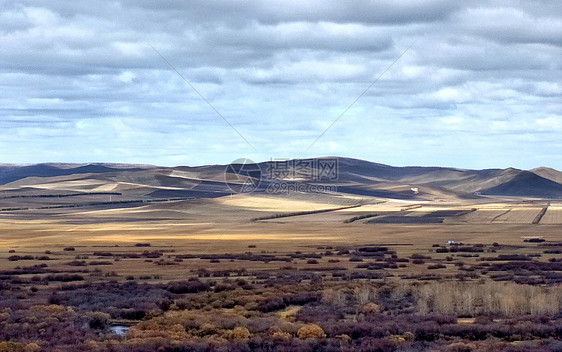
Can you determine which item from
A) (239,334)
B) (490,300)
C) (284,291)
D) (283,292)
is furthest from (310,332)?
(284,291)

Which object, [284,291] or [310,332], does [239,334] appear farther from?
[284,291]

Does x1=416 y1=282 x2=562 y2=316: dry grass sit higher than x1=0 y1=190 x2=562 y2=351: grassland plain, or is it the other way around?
x1=416 y1=282 x2=562 y2=316: dry grass

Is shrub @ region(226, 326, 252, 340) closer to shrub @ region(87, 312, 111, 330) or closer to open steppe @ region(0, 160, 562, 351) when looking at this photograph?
open steppe @ region(0, 160, 562, 351)

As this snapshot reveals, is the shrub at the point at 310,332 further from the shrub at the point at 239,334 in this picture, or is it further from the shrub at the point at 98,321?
the shrub at the point at 98,321

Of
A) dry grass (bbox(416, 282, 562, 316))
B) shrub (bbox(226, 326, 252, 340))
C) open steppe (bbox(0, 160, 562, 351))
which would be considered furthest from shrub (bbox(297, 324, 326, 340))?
dry grass (bbox(416, 282, 562, 316))

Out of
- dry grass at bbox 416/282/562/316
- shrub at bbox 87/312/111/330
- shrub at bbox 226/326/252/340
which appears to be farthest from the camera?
dry grass at bbox 416/282/562/316

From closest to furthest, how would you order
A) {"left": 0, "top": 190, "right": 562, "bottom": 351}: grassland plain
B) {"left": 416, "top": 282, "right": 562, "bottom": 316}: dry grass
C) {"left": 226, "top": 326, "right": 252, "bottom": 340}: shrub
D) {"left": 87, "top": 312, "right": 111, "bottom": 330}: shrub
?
{"left": 226, "top": 326, "right": 252, "bottom": 340}: shrub < {"left": 0, "top": 190, "right": 562, "bottom": 351}: grassland plain < {"left": 87, "top": 312, "right": 111, "bottom": 330}: shrub < {"left": 416, "top": 282, "right": 562, "bottom": 316}: dry grass

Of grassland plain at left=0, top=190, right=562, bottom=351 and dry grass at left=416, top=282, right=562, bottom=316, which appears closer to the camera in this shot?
grassland plain at left=0, top=190, right=562, bottom=351

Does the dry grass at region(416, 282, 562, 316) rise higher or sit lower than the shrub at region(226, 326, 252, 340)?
higher

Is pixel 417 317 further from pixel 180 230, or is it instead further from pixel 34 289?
pixel 180 230

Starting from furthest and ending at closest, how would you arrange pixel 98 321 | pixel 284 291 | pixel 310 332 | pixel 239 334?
1. pixel 284 291
2. pixel 98 321
3. pixel 310 332
4. pixel 239 334

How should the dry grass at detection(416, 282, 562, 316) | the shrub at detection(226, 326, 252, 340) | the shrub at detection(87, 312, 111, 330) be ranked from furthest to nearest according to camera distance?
1. the dry grass at detection(416, 282, 562, 316)
2. the shrub at detection(87, 312, 111, 330)
3. the shrub at detection(226, 326, 252, 340)

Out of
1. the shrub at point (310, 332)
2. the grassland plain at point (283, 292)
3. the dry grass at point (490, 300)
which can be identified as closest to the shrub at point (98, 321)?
the grassland plain at point (283, 292)

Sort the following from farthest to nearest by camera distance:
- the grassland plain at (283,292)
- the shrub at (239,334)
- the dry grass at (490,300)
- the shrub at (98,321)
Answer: the dry grass at (490,300) → the shrub at (98,321) → the grassland plain at (283,292) → the shrub at (239,334)
